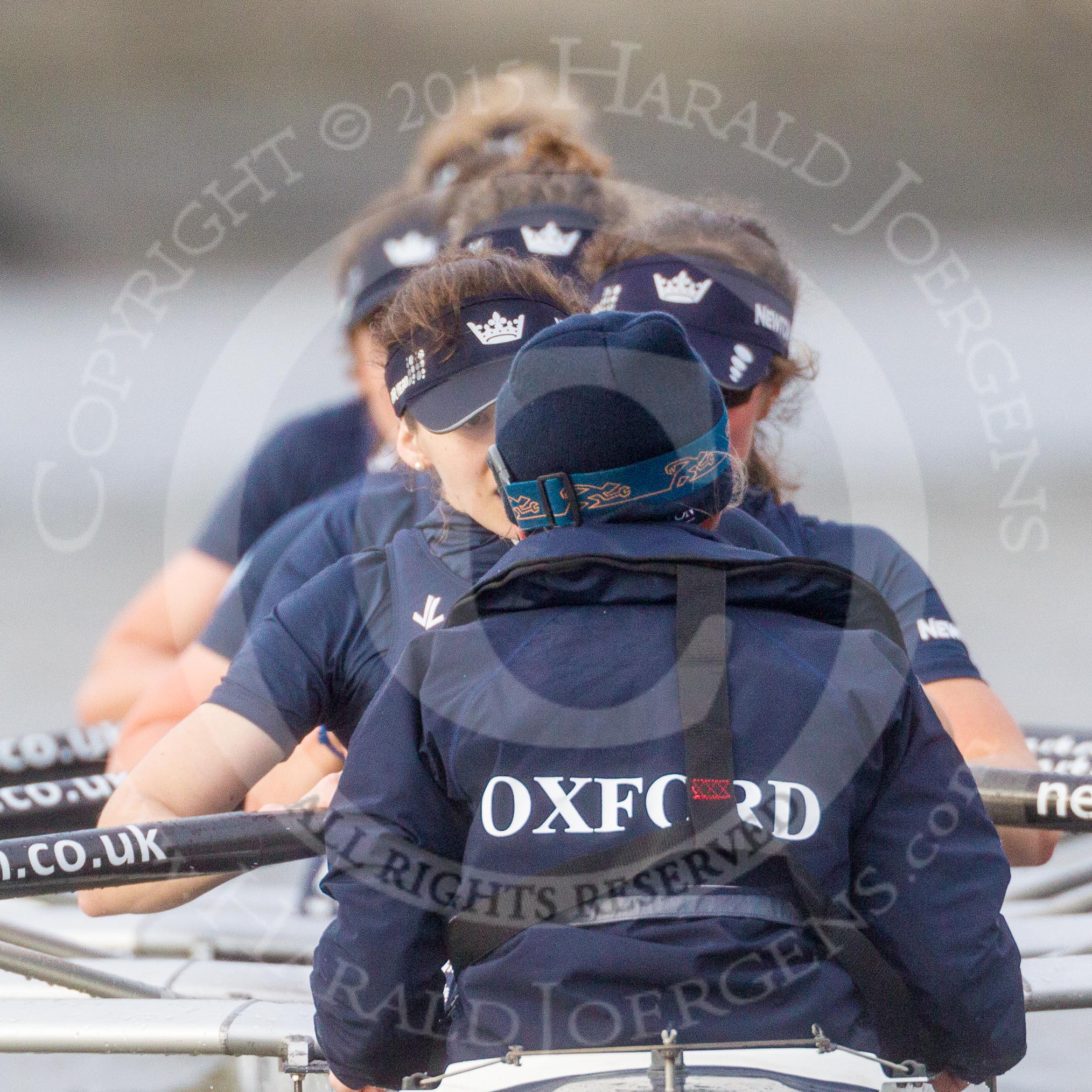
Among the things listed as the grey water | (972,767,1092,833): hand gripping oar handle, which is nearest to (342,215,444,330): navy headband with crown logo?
(972,767,1092,833): hand gripping oar handle

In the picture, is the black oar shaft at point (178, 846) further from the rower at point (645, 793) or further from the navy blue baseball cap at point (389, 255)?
the navy blue baseball cap at point (389, 255)

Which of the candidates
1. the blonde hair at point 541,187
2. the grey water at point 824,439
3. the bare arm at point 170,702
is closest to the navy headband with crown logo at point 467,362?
the bare arm at point 170,702

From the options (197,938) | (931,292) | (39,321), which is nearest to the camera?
(197,938)

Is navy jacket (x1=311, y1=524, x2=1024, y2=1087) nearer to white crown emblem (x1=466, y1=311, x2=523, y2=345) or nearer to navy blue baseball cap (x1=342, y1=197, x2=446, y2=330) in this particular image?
white crown emblem (x1=466, y1=311, x2=523, y2=345)

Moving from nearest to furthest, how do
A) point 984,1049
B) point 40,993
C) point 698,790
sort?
point 698,790 → point 984,1049 → point 40,993

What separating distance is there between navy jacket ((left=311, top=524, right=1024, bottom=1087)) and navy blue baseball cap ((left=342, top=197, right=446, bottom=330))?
1.06 metres

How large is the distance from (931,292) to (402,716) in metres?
12.1

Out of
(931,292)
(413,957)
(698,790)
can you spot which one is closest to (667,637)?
(698,790)

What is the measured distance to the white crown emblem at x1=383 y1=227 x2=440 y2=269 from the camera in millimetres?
2520

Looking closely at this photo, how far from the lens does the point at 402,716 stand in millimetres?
1105

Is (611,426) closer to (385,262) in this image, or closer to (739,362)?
(739,362)

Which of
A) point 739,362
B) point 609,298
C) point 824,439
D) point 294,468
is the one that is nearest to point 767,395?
point 739,362

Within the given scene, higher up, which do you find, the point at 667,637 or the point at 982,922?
the point at 667,637

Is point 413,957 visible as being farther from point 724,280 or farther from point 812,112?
point 812,112
